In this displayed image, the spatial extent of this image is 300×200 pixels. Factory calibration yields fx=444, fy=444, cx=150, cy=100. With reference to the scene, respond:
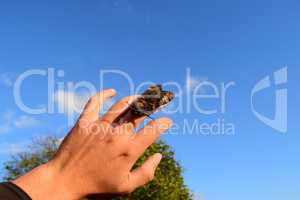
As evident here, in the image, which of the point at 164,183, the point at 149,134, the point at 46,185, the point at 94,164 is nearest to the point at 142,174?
the point at 149,134

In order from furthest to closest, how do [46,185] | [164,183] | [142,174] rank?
[164,183] → [142,174] → [46,185]

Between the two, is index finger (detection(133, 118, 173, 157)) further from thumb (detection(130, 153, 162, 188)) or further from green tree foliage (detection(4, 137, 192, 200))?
green tree foliage (detection(4, 137, 192, 200))

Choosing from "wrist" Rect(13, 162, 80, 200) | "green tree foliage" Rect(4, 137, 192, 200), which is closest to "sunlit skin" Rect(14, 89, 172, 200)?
"wrist" Rect(13, 162, 80, 200)

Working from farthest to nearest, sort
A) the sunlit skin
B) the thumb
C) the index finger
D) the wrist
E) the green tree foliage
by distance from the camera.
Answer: the green tree foliage
the thumb
the index finger
the sunlit skin
the wrist

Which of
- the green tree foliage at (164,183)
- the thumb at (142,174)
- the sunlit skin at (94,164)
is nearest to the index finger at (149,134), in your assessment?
the sunlit skin at (94,164)

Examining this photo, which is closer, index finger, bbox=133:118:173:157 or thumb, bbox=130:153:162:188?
index finger, bbox=133:118:173:157

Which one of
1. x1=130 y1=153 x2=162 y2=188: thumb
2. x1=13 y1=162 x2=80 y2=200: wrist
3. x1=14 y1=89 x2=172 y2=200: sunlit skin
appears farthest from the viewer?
x1=130 y1=153 x2=162 y2=188: thumb

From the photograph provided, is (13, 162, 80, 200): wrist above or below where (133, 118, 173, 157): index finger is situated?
below

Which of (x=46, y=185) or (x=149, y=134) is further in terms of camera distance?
(x=149, y=134)

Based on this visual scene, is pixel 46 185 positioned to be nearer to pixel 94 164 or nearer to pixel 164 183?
pixel 94 164
